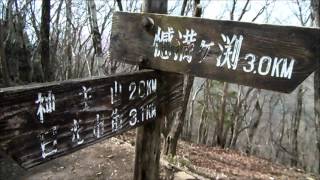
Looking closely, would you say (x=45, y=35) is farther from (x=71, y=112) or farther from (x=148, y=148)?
(x=71, y=112)

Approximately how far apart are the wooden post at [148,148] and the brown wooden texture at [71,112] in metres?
0.16

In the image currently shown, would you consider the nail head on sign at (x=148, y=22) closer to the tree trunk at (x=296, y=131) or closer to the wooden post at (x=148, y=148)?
the wooden post at (x=148, y=148)

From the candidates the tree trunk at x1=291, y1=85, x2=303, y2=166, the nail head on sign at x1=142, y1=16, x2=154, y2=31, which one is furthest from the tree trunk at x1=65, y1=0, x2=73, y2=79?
the tree trunk at x1=291, y1=85, x2=303, y2=166

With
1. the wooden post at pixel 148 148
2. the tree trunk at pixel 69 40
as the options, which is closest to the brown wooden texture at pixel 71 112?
the wooden post at pixel 148 148

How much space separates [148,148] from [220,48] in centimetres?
86

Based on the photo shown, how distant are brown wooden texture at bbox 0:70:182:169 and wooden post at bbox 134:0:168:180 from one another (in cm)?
16

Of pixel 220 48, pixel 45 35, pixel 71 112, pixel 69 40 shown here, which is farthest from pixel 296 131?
pixel 71 112

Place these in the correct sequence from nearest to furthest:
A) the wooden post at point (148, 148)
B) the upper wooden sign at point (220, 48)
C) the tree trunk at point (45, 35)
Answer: the upper wooden sign at point (220, 48), the wooden post at point (148, 148), the tree trunk at point (45, 35)

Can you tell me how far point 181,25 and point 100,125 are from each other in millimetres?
726

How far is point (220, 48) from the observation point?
2.14 metres

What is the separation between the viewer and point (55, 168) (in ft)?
17.6

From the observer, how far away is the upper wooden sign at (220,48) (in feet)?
6.19

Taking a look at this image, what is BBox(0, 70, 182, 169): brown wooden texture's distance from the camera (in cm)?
162

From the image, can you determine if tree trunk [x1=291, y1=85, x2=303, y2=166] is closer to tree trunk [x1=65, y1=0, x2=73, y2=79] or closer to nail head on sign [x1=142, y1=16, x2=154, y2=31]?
tree trunk [x1=65, y1=0, x2=73, y2=79]
